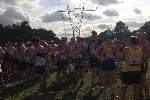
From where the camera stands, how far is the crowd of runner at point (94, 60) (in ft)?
36.3

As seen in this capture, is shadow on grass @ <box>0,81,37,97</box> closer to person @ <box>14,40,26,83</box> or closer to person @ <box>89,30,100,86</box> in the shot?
person @ <box>14,40,26,83</box>

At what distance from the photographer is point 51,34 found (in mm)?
133000

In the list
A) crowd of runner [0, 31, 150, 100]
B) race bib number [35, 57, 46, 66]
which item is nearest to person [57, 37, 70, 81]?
crowd of runner [0, 31, 150, 100]

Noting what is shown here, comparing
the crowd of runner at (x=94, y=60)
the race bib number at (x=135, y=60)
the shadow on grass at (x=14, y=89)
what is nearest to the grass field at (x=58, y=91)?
the shadow on grass at (x=14, y=89)

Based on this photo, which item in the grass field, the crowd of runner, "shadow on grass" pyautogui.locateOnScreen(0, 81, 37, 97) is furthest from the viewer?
"shadow on grass" pyautogui.locateOnScreen(0, 81, 37, 97)

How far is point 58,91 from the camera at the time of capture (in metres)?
15.7

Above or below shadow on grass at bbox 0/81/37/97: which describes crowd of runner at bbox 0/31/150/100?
above

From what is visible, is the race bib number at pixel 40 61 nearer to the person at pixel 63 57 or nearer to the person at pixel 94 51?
the person at pixel 94 51

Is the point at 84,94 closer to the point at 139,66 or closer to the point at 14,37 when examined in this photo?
the point at 139,66

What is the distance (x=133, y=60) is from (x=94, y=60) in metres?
5.12

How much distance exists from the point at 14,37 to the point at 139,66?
91281 mm

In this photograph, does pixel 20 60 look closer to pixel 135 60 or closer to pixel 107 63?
pixel 107 63

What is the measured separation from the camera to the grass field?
13.7 metres

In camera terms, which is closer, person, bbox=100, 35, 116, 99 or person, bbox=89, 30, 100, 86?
person, bbox=100, 35, 116, 99
